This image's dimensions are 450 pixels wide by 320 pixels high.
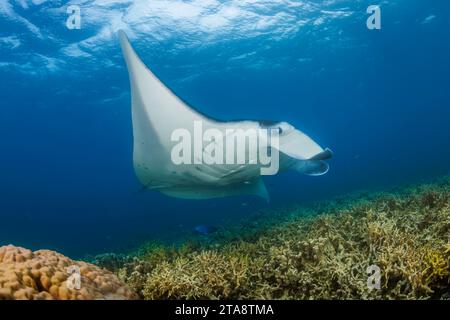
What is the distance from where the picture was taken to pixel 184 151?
4.99 m

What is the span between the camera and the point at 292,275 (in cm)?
320

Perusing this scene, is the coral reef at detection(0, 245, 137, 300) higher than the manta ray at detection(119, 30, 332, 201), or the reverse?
the manta ray at detection(119, 30, 332, 201)

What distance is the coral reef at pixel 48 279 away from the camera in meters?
2.56

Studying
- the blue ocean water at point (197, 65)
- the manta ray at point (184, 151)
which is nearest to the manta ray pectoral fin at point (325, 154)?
the manta ray at point (184, 151)

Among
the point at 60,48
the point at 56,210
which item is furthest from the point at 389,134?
the point at 60,48

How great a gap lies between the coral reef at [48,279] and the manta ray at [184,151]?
7.29 ft

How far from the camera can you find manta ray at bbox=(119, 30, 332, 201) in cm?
419

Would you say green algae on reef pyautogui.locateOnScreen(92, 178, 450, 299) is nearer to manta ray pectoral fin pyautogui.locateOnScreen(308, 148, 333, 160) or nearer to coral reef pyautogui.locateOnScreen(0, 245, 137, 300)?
coral reef pyautogui.locateOnScreen(0, 245, 137, 300)

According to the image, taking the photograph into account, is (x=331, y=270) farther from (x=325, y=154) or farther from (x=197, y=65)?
(x=197, y=65)

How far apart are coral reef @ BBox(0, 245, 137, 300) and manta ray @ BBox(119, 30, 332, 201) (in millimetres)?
2222

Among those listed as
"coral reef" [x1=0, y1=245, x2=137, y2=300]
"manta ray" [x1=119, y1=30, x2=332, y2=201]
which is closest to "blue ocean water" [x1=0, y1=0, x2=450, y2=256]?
"manta ray" [x1=119, y1=30, x2=332, y2=201]

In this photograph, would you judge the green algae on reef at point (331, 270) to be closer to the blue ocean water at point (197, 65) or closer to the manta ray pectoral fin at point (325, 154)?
the manta ray pectoral fin at point (325, 154)

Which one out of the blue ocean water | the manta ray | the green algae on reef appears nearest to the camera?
the green algae on reef
